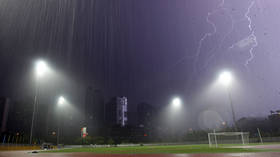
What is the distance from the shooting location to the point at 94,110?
83312 millimetres

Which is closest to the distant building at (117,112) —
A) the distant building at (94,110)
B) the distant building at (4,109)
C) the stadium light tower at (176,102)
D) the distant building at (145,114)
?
the distant building at (94,110)

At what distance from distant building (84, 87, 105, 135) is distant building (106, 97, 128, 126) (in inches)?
246

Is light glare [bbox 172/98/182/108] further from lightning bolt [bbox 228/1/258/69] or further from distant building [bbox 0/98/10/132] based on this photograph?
distant building [bbox 0/98/10/132]

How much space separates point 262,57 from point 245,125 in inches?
1153

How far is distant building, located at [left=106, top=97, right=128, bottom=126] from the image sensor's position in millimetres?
94500

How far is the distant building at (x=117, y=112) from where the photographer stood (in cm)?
9450

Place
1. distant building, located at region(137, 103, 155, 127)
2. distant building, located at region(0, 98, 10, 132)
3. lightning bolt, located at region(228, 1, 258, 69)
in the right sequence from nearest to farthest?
lightning bolt, located at region(228, 1, 258, 69), distant building, located at region(0, 98, 10, 132), distant building, located at region(137, 103, 155, 127)

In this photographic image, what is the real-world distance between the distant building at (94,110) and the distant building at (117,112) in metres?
6.26

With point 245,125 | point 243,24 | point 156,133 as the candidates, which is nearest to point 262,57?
point 243,24

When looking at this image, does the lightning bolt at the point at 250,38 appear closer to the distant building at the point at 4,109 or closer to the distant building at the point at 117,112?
the distant building at the point at 4,109

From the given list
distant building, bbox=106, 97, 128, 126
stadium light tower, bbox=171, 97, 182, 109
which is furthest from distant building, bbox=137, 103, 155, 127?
stadium light tower, bbox=171, 97, 182, 109

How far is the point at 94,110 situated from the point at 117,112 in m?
16.4

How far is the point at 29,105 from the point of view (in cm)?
5988

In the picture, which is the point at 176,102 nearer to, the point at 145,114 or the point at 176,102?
the point at 176,102
